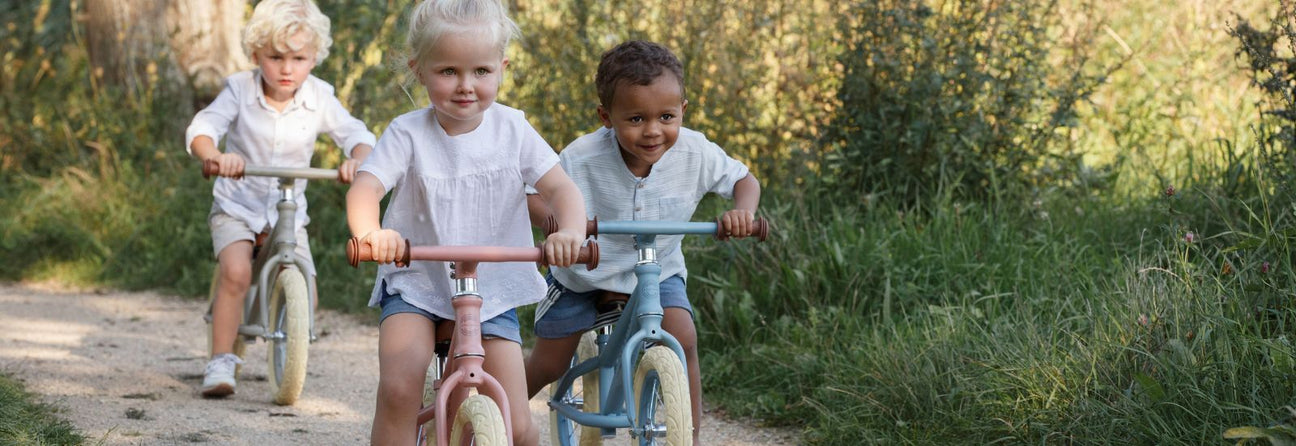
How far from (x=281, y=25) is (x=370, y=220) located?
2454mm

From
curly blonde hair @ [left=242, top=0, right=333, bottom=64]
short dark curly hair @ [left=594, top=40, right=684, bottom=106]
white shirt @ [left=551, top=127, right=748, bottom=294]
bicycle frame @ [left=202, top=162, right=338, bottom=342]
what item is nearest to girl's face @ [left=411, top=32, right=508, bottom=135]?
short dark curly hair @ [left=594, top=40, right=684, bottom=106]

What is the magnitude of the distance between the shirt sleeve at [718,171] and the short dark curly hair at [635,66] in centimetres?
30

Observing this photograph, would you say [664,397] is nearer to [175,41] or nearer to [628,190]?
[628,190]

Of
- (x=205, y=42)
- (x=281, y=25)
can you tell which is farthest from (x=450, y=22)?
(x=205, y=42)

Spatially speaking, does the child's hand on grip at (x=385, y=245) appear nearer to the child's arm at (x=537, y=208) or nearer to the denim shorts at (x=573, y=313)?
the child's arm at (x=537, y=208)

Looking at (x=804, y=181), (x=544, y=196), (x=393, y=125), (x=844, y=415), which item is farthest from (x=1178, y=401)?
(x=804, y=181)

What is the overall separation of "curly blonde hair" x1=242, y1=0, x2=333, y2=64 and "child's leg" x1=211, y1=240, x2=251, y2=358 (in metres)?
0.84

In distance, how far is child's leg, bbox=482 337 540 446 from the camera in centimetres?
332

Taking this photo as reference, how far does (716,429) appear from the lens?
491 cm

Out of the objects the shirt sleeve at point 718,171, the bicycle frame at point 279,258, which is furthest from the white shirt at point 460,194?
the bicycle frame at point 279,258

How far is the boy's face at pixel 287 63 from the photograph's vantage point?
17.8ft

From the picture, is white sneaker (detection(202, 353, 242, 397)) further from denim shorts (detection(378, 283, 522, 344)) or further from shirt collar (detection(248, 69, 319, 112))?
denim shorts (detection(378, 283, 522, 344))

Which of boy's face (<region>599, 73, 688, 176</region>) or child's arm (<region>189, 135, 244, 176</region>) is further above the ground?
boy's face (<region>599, 73, 688, 176</region>)

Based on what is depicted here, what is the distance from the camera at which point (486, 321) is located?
133 inches
